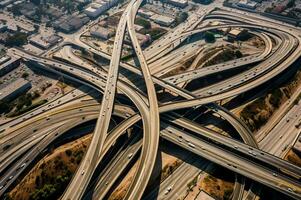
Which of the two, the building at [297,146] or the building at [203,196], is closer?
the building at [203,196]

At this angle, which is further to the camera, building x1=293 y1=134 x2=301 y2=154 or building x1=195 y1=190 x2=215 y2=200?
building x1=293 y1=134 x2=301 y2=154

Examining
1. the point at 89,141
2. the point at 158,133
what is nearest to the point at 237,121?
the point at 158,133

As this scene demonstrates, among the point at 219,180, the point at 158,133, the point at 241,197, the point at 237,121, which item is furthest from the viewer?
the point at 237,121

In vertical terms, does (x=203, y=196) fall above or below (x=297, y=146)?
below

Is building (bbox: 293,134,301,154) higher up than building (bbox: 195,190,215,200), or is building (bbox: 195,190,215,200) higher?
building (bbox: 293,134,301,154)

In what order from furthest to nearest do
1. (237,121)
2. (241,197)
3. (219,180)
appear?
1. (237,121)
2. (219,180)
3. (241,197)

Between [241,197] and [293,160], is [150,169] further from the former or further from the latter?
[293,160]

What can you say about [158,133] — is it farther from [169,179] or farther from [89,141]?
[89,141]

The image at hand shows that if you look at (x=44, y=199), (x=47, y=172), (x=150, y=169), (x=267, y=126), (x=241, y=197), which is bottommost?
(x=44, y=199)

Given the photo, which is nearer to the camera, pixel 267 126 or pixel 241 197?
pixel 241 197

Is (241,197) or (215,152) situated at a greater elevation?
(215,152)

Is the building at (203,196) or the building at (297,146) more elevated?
the building at (297,146)
